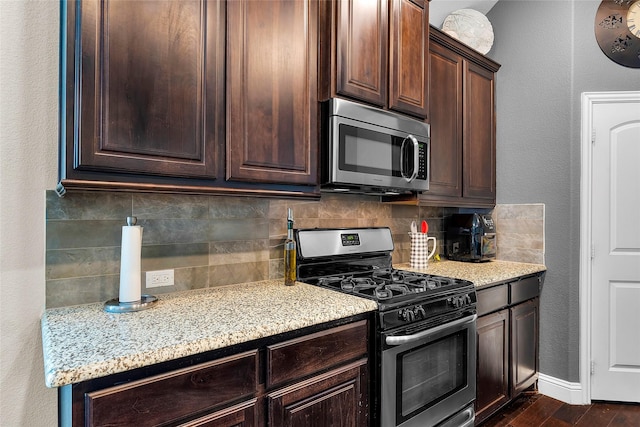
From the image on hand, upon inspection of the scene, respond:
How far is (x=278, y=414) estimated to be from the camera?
121cm

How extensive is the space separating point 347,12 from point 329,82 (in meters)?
0.36

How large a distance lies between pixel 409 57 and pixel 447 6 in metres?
1.13

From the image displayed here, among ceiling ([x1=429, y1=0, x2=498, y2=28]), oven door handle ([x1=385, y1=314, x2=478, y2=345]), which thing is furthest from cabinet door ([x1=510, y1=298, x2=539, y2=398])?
ceiling ([x1=429, y1=0, x2=498, y2=28])

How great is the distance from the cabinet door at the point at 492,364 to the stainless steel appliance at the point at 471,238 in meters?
0.56

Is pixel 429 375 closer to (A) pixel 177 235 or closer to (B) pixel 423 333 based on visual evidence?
(B) pixel 423 333

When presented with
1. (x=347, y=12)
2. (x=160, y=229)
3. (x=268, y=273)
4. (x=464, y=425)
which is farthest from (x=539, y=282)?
(x=160, y=229)

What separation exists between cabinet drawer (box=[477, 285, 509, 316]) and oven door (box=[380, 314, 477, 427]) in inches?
9.2

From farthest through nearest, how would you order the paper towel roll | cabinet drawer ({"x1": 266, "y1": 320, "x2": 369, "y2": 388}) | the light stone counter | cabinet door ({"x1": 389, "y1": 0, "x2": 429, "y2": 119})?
1. cabinet door ({"x1": 389, "y1": 0, "x2": 429, "y2": 119})
2. the paper towel roll
3. cabinet drawer ({"x1": 266, "y1": 320, "x2": 369, "y2": 388})
4. the light stone counter

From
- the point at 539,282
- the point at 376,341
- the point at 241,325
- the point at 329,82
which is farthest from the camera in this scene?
the point at 539,282

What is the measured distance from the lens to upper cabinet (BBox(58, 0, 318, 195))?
111 cm

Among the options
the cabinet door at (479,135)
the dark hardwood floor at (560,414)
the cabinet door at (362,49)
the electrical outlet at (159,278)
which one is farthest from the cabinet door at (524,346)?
the electrical outlet at (159,278)

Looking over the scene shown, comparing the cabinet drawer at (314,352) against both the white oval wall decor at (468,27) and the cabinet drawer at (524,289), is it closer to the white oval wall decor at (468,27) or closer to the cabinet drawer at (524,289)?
the cabinet drawer at (524,289)

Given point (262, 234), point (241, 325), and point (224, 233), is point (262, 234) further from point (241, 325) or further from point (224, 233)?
point (241, 325)

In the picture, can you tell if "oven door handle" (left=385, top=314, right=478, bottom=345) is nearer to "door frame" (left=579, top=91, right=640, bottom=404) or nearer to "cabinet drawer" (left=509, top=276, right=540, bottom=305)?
"cabinet drawer" (left=509, top=276, right=540, bottom=305)
